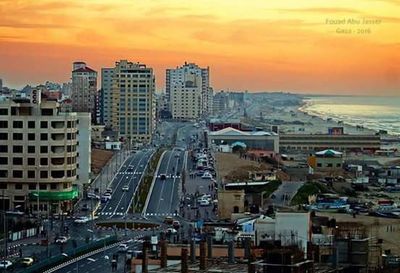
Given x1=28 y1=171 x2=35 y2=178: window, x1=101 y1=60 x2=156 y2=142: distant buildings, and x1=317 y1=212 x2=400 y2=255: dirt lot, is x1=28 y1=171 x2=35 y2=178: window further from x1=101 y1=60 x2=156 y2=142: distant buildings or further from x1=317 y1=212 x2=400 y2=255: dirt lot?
x1=101 y1=60 x2=156 y2=142: distant buildings

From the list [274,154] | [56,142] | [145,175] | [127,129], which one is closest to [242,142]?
[274,154]

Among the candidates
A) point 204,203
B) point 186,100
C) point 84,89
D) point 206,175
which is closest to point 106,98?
point 84,89

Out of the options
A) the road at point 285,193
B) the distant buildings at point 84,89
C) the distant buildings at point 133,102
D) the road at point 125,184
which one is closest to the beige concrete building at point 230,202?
the road at point 285,193

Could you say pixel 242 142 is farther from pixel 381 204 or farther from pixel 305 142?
pixel 381 204

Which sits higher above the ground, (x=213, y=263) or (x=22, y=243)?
(x=213, y=263)

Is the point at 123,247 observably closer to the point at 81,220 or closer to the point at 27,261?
the point at 27,261

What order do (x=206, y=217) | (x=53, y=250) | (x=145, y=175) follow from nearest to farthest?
(x=53, y=250) < (x=206, y=217) < (x=145, y=175)

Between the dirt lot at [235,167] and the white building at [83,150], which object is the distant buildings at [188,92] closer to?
the dirt lot at [235,167]

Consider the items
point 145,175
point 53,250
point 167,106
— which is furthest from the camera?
point 167,106
